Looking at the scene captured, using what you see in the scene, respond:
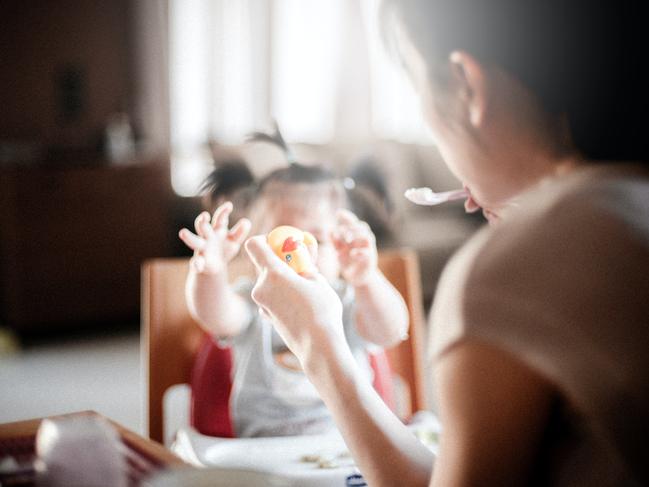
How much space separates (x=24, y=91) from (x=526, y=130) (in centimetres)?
414

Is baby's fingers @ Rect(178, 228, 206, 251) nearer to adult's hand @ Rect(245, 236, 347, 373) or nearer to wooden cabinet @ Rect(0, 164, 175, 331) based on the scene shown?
adult's hand @ Rect(245, 236, 347, 373)

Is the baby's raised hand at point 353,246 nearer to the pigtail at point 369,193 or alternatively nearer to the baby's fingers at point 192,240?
the baby's fingers at point 192,240

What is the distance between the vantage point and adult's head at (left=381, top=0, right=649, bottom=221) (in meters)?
0.60

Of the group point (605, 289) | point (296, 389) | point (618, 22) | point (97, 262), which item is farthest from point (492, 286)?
point (97, 262)

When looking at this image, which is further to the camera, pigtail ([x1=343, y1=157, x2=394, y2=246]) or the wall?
the wall

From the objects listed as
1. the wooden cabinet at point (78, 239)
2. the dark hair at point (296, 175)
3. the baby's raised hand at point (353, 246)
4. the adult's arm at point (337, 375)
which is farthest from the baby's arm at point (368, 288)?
the wooden cabinet at point (78, 239)

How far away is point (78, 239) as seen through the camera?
405 cm

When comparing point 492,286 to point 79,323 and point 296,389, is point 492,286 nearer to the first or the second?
point 296,389

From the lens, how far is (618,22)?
0.60 m

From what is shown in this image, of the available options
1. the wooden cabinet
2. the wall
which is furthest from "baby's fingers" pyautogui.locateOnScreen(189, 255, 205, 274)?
the wall

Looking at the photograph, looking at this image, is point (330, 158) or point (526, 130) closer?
point (526, 130)

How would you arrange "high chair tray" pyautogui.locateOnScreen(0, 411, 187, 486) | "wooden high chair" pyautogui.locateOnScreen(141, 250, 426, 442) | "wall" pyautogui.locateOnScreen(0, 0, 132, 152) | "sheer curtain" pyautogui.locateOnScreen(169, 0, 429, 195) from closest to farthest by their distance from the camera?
1. "high chair tray" pyautogui.locateOnScreen(0, 411, 187, 486)
2. "wooden high chair" pyautogui.locateOnScreen(141, 250, 426, 442)
3. "wall" pyautogui.locateOnScreen(0, 0, 132, 152)
4. "sheer curtain" pyautogui.locateOnScreen(169, 0, 429, 195)

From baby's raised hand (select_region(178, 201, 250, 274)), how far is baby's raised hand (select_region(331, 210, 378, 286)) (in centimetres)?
14

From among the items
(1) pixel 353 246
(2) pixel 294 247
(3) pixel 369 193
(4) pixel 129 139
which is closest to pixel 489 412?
(2) pixel 294 247
